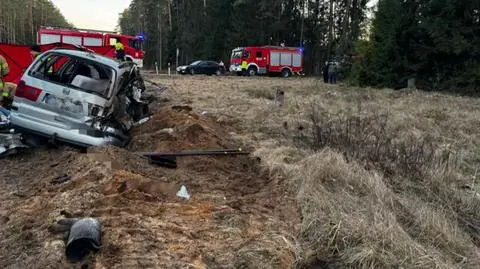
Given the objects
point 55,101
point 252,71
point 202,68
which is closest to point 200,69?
point 202,68

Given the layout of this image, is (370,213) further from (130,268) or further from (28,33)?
(28,33)

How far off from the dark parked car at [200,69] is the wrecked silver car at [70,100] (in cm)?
3143

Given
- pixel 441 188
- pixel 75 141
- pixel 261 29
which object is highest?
pixel 261 29

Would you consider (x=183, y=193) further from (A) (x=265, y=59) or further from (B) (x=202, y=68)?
(A) (x=265, y=59)

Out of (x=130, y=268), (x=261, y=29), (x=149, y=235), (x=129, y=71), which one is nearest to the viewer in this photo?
(x=130, y=268)

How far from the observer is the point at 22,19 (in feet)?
315

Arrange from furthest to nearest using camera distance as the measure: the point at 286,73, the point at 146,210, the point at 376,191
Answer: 1. the point at 286,73
2. the point at 376,191
3. the point at 146,210

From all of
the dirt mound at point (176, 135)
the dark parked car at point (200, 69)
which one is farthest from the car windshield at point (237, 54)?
the dirt mound at point (176, 135)

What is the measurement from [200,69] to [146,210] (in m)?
36.0

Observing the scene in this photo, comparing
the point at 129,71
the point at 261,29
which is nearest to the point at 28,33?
the point at 261,29

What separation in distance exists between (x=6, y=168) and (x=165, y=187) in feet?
8.96

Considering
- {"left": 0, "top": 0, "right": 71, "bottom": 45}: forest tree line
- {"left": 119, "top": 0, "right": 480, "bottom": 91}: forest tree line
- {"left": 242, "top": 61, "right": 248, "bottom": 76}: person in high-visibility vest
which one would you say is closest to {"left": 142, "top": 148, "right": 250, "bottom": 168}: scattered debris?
{"left": 119, "top": 0, "right": 480, "bottom": 91}: forest tree line

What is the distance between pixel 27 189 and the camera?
596cm

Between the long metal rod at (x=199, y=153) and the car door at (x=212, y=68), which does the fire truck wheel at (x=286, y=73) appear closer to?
the car door at (x=212, y=68)
